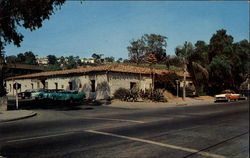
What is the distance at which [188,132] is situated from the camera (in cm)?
1067

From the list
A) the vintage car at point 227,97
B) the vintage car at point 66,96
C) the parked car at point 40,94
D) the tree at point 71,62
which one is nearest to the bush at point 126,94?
the vintage car at point 66,96

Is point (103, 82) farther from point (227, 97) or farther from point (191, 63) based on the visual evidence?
point (227, 97)

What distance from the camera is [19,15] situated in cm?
1870

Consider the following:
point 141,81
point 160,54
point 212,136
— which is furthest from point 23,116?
point 160,54

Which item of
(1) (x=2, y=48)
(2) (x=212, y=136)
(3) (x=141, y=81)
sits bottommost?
(2) (x=212, y=136)

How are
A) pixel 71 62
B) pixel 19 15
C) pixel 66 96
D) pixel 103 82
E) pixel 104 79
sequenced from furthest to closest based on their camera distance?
pixel 71 62, pixel 103 82, pixel 104 79, pixel 66 96, pixel 19 15

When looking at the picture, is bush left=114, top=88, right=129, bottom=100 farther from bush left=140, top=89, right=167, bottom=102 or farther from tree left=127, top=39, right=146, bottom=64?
tree left=127, top=39, right=146, bottom=64

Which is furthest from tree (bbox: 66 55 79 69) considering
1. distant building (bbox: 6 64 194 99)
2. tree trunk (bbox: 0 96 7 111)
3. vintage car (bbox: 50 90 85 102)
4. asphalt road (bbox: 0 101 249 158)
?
asphalt road (bbox: 0 101 249 158)

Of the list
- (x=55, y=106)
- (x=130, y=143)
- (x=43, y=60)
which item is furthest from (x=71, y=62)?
(x=130, y=143)

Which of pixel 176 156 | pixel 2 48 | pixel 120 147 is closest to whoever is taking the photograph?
pixel 176 156

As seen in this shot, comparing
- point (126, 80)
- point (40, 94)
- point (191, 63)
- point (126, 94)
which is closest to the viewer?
point (126, 94)

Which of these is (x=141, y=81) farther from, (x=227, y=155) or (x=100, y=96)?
(x=227, y=155)

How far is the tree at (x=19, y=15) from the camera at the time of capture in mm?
17062

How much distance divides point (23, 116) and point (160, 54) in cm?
2461
